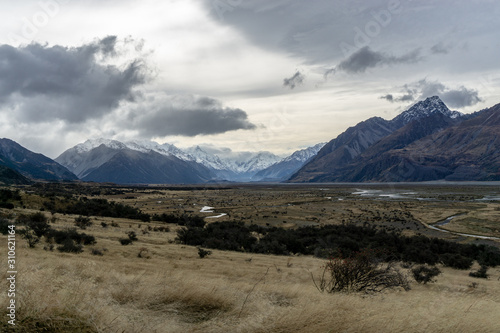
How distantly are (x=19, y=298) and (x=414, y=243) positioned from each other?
31.1 meters

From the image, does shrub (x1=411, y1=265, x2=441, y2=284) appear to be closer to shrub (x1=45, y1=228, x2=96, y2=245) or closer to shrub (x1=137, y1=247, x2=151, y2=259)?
shrub (x1=137, y1=247, x2=151, y2=259)

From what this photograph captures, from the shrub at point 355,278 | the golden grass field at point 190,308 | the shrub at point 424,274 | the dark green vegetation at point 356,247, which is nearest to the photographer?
the golden grass field at point 190,308

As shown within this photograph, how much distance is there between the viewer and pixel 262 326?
7.23 meters

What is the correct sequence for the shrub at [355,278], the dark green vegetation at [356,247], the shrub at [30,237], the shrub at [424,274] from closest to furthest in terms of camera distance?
1. the shrub at [355,278]
2. the shrub at [30,237]
3. the shrub at [424,274]
4. the dark green vegetation at [356,247]

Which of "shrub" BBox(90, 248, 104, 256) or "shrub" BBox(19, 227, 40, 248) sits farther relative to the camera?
"shrub" BBox(90, 248, 104, 256)

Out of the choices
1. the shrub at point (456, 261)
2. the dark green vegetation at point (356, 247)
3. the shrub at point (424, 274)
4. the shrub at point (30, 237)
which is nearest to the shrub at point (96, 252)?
the shrub at point (30, 237)

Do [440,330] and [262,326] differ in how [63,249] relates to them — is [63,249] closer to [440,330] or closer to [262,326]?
[262,326]

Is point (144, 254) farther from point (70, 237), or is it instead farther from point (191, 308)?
point (191, 308)

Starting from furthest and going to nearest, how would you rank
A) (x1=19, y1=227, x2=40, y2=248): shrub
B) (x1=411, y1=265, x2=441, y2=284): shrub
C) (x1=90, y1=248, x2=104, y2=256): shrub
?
(x1=411, y1=265, x2=441, y2=284): shrub
(x1=90, y1=248, x2=104, y2=256): shrub
(x1=19, y1=227, x2=40, y2=248): shrub

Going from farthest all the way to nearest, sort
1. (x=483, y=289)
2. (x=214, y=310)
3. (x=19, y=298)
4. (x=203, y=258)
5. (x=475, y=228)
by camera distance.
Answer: (x=475, y=228) → (x=203, y=258) → (x=483, y=289) → (x=214, y=310) → (x=19, y=298)

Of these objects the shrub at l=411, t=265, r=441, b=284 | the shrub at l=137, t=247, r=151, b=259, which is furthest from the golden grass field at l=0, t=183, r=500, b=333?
the shrub at l=411, t=265, r=441, b=284

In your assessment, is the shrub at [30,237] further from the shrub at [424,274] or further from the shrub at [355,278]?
the shrub at [424,274]

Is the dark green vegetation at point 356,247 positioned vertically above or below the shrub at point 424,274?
below

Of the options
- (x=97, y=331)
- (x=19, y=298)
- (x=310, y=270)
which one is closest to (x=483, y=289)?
(x=310, y=270)
